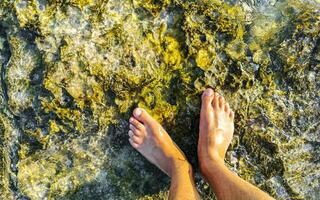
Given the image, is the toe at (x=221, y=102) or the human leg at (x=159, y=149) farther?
the toe at (x=221, y=102)

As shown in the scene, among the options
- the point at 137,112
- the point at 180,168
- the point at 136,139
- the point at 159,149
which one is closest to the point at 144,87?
the point at 137,112

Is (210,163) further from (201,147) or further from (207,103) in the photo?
(207,103)

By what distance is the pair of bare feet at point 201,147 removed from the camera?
2.97 metres

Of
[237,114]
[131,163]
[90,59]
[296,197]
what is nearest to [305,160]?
[296,197]

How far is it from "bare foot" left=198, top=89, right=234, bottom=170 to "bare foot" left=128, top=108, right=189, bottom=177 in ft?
0.52

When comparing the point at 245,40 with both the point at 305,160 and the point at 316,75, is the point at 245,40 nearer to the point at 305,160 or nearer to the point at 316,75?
the point at 316,75

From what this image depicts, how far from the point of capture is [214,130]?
3.28 m

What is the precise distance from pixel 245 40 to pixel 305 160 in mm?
921

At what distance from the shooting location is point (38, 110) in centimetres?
291

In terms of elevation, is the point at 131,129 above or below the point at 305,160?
below

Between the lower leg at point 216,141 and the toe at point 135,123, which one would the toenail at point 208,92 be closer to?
the lower leg at point 216,141

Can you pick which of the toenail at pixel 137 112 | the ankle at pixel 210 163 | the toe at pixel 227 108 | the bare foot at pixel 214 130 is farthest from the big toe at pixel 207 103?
the toenail at pixel 137 112

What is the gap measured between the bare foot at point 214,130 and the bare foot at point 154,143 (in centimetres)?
16

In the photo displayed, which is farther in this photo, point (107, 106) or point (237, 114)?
point (237, 114)
